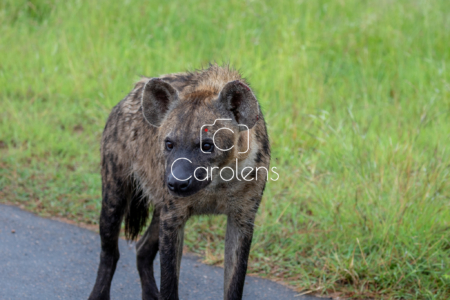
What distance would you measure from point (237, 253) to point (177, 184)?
2.06 ft

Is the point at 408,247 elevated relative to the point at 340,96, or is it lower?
lower

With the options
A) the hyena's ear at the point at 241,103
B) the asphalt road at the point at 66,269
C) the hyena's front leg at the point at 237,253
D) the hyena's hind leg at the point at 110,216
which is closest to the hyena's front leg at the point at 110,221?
A: the hyena's hind leg at the point at 110,216

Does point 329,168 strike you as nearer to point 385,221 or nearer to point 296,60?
point 385,221

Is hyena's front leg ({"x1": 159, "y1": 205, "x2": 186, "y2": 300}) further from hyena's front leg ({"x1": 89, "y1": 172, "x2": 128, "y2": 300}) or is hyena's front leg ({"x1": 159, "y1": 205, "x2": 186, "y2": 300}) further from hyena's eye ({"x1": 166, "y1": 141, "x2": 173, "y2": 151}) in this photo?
hyena's front leg ({"x1": 89, "y1": 172, "x2": 128, "y2": 300})

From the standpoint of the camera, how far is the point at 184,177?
2387mm

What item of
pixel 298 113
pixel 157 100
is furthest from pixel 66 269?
pixel 298 113

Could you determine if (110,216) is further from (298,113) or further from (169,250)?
(298,113)

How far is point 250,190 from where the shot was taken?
2734mm

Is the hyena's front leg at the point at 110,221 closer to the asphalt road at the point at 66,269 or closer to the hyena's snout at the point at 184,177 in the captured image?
the asphalt road at the point at 66,269

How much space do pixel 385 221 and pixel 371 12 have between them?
13.2 feet

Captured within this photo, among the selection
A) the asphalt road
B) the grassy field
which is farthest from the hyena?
the grassy field

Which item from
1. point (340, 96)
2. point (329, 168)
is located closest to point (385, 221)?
point (329, 168)

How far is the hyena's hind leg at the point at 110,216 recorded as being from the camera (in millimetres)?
3211

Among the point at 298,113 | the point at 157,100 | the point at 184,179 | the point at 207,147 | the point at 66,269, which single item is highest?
the point at 157,100
